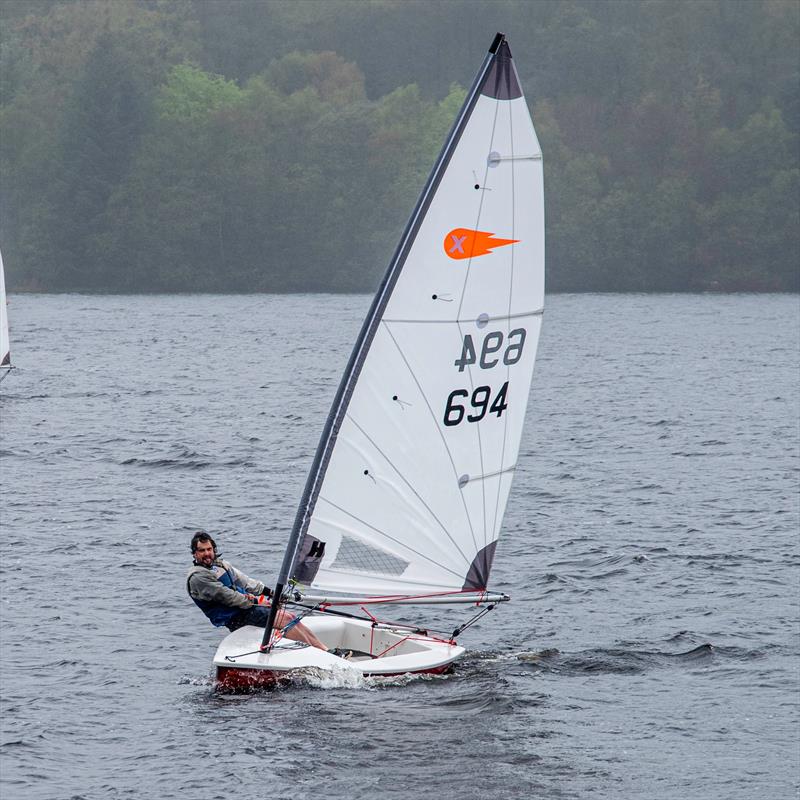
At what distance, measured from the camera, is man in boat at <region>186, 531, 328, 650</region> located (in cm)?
2267

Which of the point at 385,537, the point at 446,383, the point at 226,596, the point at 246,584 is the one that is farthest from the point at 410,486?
the point at 226,596

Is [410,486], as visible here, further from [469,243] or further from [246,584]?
[469,243]

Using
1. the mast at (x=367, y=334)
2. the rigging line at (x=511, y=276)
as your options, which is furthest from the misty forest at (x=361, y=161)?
the mast at (x=367, y=334)

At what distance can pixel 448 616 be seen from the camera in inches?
1131

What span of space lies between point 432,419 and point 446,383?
1.99ft

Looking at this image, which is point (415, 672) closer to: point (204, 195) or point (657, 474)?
point (657, 474)

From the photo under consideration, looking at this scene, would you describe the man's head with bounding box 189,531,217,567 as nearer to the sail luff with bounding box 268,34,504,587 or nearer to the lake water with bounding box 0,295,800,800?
the sail luff with bounding box 268,34,504,587

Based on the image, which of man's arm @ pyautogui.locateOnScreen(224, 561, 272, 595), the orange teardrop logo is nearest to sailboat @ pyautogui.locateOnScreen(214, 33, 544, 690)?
the orange teardrop logo

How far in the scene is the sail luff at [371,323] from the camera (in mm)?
20844

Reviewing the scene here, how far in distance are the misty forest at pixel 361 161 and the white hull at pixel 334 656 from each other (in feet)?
366

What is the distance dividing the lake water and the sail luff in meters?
2.71

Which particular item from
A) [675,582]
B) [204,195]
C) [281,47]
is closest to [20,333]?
[204,195]

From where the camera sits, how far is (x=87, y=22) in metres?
162

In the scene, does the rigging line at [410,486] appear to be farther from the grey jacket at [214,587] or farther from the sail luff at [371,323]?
the grey jacket at [214,587]
